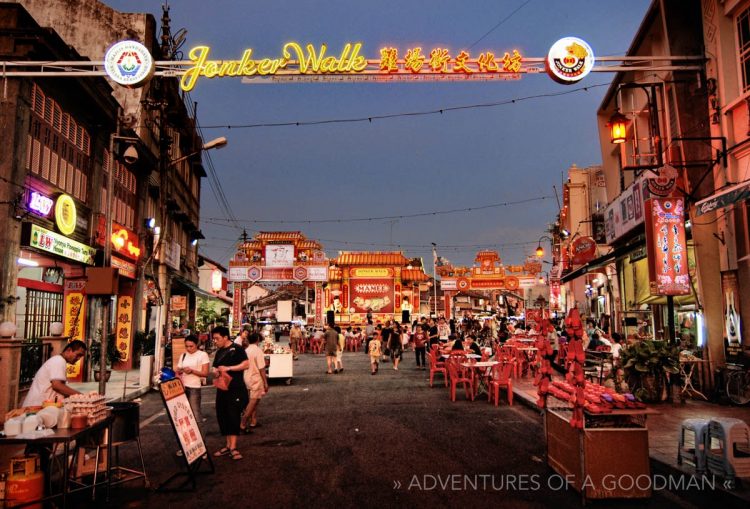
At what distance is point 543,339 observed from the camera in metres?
7.06

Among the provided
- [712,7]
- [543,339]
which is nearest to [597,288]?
[712,7]

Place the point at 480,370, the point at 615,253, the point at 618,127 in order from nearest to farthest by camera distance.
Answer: the point at 618,127 → the point at 480,370 → the point at 615,253

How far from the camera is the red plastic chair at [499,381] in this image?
12211 mm

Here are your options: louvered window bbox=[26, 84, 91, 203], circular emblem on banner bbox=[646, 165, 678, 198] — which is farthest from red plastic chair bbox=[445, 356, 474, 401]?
louvered window bbox=[26, 84, 91, 203]

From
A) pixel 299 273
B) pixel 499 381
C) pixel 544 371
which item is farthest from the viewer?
pixel 299 273

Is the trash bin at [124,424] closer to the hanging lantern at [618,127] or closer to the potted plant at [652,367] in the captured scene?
the potted plant at [652,367]

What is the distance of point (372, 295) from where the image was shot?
48125mm

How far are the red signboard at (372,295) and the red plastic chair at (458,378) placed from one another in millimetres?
33010

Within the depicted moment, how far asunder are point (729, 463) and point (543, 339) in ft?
7.56

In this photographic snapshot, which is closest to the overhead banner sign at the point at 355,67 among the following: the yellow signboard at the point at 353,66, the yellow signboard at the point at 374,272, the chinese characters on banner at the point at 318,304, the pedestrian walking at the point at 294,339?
→ the yellow signboard at the point at 353,66

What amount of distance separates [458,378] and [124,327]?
13610 millimetres

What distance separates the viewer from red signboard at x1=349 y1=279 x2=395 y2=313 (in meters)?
47.9

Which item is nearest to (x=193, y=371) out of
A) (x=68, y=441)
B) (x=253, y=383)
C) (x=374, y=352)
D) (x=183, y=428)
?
(x=253, y=383)

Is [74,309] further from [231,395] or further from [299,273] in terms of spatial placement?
[299,273]
